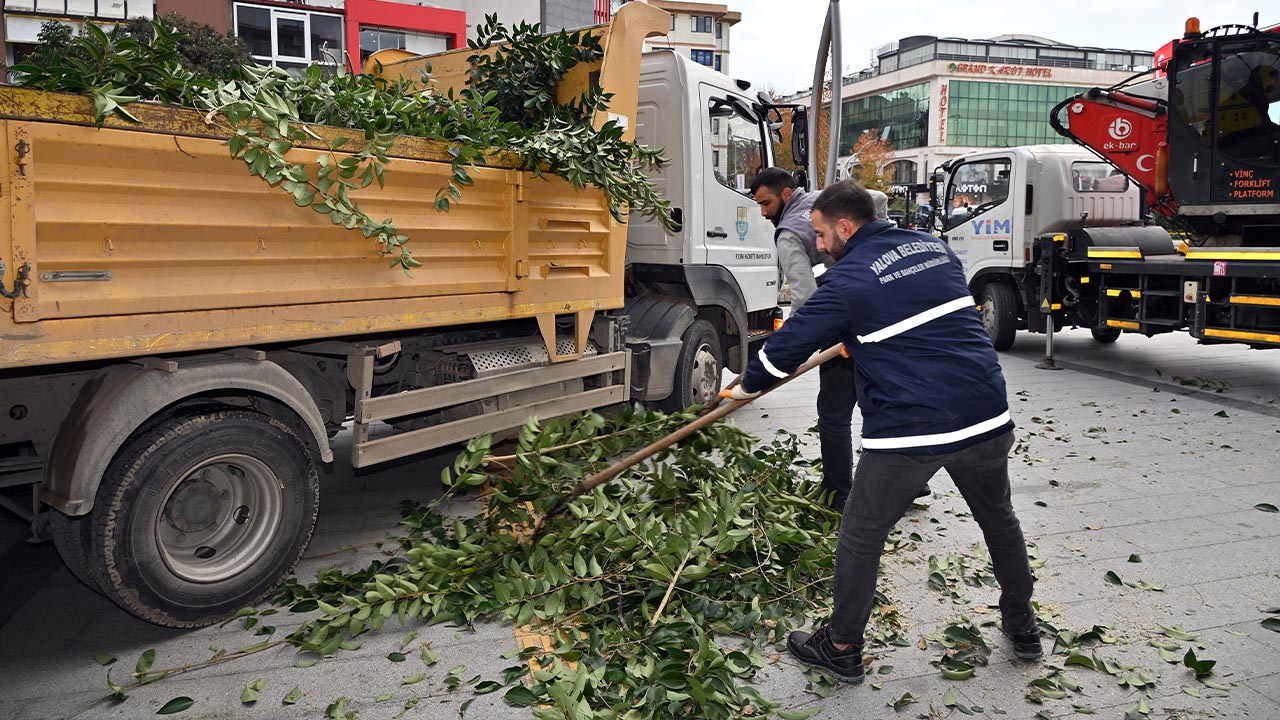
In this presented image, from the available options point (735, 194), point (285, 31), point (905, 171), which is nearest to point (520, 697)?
point (735, 194)

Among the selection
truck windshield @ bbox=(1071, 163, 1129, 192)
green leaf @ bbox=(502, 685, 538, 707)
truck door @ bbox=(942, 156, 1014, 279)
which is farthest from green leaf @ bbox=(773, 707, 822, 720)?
truck windshield @ bbox=(1071, 163, 1129, 192)

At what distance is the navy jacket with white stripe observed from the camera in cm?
335

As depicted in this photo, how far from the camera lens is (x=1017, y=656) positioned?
365 centimetres

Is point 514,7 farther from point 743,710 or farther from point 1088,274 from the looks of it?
point 743,710

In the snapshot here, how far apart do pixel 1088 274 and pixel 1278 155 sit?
2376 millimetres

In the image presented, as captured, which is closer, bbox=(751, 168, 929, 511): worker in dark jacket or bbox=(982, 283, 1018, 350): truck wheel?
bbox=(751, 168, 929, 511): worker in dark jacket

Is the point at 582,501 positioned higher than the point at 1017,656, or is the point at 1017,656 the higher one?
the point at 582,501

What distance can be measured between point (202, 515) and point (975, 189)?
11248 mm

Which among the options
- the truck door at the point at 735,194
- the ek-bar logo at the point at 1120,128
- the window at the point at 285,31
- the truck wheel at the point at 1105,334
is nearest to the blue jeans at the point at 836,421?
the truck door at the point at 735,194

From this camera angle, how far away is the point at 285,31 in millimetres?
22234

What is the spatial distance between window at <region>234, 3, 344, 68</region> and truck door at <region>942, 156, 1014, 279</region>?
15550 millimetres

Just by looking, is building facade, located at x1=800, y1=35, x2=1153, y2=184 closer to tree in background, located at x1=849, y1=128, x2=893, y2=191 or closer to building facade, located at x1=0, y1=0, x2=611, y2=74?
tree in background, located at x1=849, y1=128, x2=893, y2=191

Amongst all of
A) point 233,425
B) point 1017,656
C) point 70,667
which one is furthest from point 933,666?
point 70,667

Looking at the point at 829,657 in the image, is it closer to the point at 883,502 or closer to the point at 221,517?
the point at 883,502
